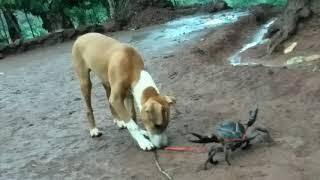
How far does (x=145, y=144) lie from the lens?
5.86 meters

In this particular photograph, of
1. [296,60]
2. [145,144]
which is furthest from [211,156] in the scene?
→ [296,60]

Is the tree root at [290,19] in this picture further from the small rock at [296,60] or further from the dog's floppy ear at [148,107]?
the dog's floppy ear at [148,107]

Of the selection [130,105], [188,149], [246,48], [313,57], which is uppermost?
[130,105]

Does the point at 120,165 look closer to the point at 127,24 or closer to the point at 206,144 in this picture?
the point at 206,144

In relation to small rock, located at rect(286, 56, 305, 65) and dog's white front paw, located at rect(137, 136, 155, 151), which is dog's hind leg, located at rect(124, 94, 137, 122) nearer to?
dog's white front paw, located at rect(137, 136, 155, 151)

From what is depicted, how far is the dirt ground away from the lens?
5164 mm

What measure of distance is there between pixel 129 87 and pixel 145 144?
25.0 inches

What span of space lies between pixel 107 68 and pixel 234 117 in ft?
5.27

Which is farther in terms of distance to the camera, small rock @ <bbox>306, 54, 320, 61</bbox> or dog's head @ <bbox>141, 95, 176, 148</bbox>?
small rock @ <bbox>306, 54, 320, 61</bbox>

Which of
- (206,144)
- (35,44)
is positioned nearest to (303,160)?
(206,144)

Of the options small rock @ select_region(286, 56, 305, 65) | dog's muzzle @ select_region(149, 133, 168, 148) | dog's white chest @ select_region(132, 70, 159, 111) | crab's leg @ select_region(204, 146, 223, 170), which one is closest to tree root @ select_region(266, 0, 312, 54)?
small rock @ select_region(286, 56, 305, 65)

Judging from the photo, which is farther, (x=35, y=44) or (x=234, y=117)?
(x=35, y=44)

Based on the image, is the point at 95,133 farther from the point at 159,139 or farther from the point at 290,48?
the point at 290,48

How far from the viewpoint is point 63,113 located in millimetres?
8242
